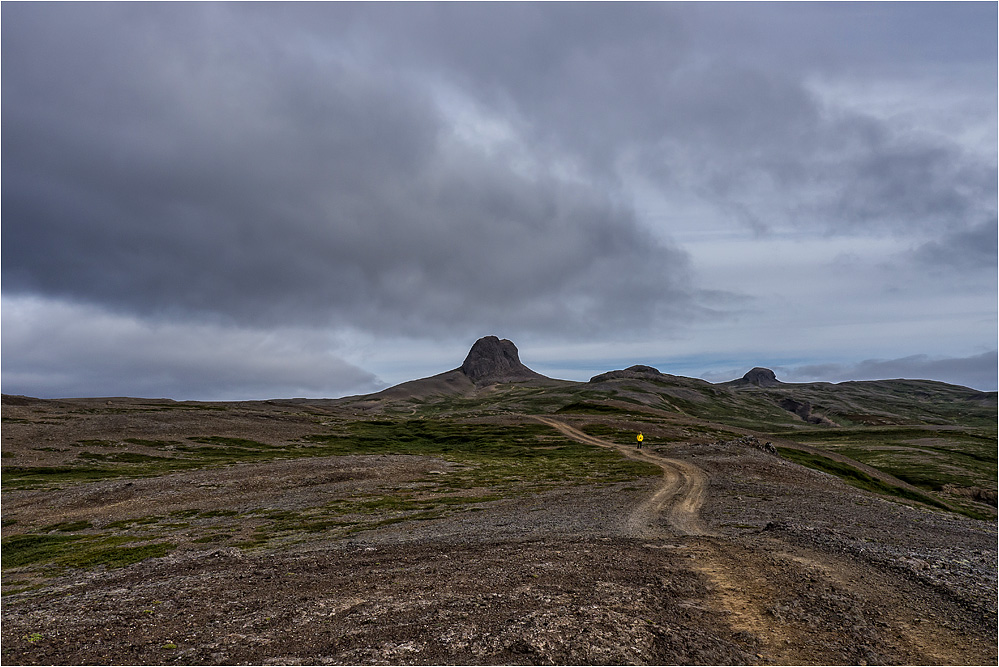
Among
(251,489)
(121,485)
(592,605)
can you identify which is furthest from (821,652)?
(121,485)

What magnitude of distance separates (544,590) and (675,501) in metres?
34.6

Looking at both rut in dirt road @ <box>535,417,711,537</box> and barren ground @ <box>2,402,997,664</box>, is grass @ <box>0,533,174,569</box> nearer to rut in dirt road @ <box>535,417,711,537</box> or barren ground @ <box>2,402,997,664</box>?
barren ground @ <box>2,402,997,664</box>

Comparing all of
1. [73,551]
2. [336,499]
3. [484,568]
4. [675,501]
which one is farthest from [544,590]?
[336,499]

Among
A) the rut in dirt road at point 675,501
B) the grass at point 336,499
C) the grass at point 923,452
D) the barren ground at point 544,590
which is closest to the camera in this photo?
the barren ground at point 544,590

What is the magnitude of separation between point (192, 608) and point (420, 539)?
696 inches

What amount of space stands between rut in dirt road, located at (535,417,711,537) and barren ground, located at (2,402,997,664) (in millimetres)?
504

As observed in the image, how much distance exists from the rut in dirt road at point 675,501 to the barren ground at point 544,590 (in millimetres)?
504

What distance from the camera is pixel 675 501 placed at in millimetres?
53938

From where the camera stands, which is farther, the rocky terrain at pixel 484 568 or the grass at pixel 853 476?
the grass at pixel 853 476

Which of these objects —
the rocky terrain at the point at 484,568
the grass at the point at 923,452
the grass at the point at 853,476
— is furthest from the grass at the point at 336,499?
the grass at the point at 923,452

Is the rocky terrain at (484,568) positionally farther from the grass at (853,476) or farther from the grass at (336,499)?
the grass at (853,476)

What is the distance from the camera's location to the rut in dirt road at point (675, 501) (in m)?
40.6

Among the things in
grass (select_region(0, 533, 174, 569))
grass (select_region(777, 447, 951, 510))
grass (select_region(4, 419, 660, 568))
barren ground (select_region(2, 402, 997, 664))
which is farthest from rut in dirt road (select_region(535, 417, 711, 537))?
grass (select_region(0, 533, 174, 569))

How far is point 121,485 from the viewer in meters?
67.2
